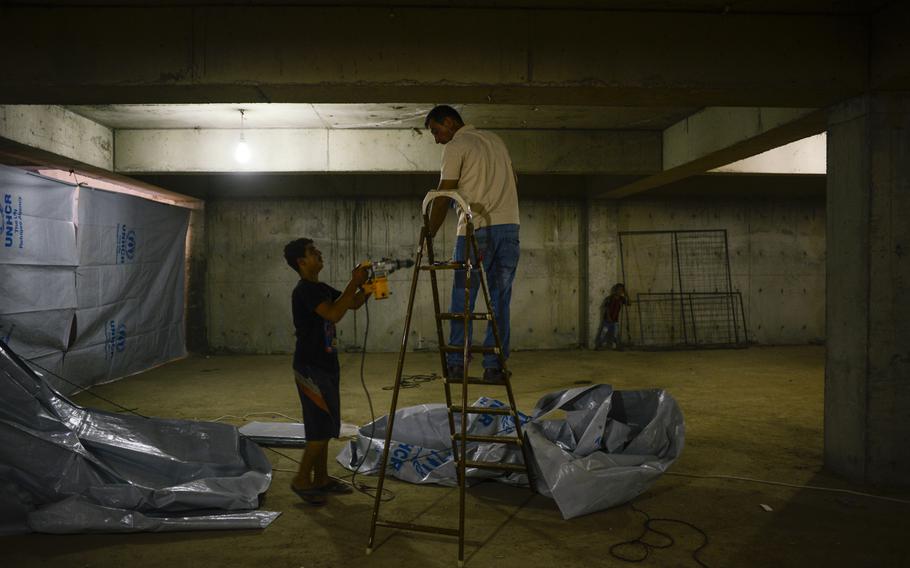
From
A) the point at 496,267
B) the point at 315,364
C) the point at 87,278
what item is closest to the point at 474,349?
the point at 496,267

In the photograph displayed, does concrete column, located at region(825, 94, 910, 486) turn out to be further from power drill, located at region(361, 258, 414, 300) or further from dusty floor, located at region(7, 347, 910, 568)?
power drill, located at region(361, 258, 414, 300)

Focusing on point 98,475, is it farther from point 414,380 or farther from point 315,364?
point 414,380

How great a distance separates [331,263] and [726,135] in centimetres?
592

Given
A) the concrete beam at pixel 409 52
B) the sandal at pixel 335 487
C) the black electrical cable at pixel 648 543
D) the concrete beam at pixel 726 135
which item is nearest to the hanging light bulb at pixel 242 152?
the concrete beam at pixel 409 52

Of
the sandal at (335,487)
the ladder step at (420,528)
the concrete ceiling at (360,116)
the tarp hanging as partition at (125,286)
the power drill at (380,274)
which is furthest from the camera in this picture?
the tarp hanging as partition at (125,286)

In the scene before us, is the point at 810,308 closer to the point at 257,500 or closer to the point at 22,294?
the point at 257,500

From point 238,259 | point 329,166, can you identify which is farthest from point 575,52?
point 238,259

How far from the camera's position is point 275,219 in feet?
30.3

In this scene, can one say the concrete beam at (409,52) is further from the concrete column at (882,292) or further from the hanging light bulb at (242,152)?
the hanging light bulb at (242,152)

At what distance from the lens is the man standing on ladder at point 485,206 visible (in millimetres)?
3203

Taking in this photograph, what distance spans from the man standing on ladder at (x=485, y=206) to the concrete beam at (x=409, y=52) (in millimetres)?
481

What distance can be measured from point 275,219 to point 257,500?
663 centimetres

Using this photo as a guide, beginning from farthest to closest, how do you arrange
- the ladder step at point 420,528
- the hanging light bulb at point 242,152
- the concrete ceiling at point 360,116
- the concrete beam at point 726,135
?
the hanging light bulb at point 242,152 → the concrete ceiling at point 360,116 → the concrete beam at point 726,135 → the ladder step at point 420,528

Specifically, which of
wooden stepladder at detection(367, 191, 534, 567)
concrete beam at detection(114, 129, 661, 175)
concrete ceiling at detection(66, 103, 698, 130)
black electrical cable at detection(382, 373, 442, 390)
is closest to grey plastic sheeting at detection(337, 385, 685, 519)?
wooden stepladder at detection(367, 191, 534, 567)
